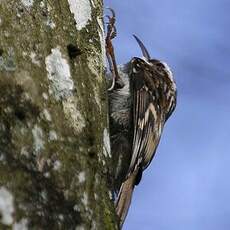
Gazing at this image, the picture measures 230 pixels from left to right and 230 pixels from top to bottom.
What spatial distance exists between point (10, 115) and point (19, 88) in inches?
4.5

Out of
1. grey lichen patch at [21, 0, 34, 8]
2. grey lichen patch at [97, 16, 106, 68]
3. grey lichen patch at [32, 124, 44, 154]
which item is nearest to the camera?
grey lichen patch at [32, 124, 44, 154]

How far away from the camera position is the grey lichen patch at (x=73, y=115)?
200cm

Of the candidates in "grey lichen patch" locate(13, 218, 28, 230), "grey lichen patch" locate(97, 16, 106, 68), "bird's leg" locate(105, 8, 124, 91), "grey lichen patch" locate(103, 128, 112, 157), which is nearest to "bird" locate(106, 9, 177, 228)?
"bird's leg" locate(105, 8, 124, 91)

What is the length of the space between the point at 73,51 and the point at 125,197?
1.78m

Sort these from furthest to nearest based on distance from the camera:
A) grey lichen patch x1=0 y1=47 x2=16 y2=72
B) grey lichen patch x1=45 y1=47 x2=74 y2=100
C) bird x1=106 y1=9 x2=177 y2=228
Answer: bird x1=106 y1=9 x2=177 y2=228 < grey lichen patch x1=45 y1=47 x2=74 y2=100 < grey lichen patch x1=0 y1=47 x2=16 y2=72

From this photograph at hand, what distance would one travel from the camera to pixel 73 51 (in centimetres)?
223

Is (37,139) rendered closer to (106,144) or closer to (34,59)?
(34,59)

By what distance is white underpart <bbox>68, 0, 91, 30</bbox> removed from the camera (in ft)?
7.98

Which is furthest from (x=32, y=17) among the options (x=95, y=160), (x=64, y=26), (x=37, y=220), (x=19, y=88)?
(x=37, y=220)

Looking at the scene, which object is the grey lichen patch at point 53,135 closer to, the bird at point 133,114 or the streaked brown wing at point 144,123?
the bird at point 133,114

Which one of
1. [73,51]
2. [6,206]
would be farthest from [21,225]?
[73,51]

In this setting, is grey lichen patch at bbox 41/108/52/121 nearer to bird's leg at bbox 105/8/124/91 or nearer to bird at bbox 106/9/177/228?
bird at bbox 106/9/177/228

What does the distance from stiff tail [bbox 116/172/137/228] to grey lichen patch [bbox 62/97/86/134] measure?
5.36 ft

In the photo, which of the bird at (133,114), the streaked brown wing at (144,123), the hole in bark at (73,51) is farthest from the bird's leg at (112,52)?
the hole in bark at (73,51)
